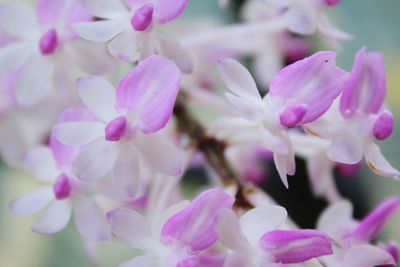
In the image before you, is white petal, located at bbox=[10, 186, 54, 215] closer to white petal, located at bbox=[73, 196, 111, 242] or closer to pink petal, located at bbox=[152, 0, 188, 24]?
white petal, located at bbox=[73, 196, 111, 242]

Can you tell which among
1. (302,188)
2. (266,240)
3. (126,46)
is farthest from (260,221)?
(302,188)

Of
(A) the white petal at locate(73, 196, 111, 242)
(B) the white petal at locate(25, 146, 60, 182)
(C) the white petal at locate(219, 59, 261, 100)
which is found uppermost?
(C) the white petal at locate(219, 59, 261, 100)

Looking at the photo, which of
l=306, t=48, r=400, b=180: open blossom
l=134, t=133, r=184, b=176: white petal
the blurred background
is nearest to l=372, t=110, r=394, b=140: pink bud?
l=306, t=48, r=400, b=180: open blossom

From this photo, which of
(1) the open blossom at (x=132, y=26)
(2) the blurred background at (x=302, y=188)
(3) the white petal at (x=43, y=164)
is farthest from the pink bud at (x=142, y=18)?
(2) the blurred background at (x=302, y=188)

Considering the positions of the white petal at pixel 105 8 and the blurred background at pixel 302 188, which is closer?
the white petal at pixel 105 8

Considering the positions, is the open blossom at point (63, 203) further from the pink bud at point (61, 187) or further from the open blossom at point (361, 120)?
the open blossom at point (361, 120)

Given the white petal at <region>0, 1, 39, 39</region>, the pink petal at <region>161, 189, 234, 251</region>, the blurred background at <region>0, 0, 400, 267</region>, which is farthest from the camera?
the blurred background at <region>0, 0, 400, 267</region>
